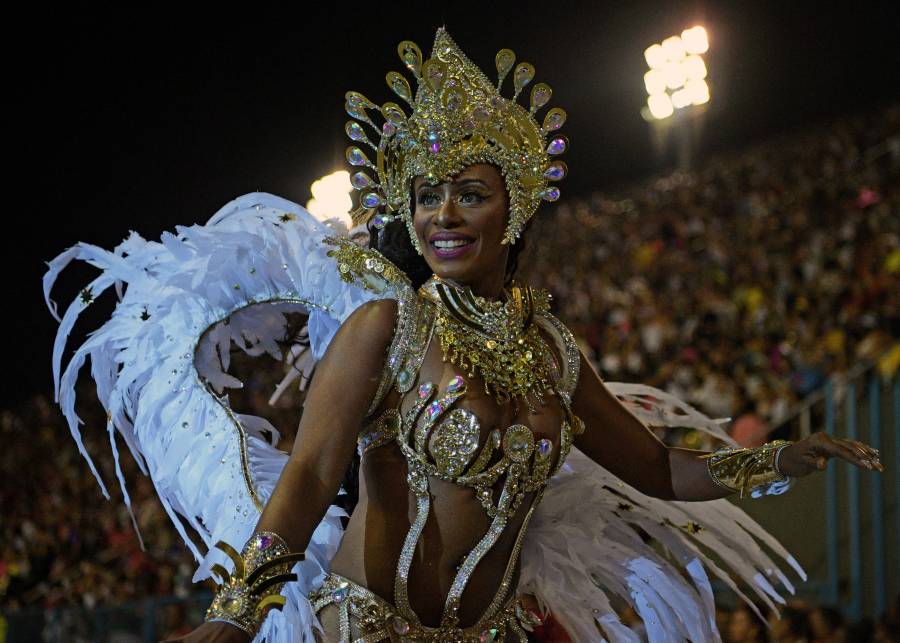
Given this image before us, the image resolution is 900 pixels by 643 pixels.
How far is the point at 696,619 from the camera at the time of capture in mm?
2852

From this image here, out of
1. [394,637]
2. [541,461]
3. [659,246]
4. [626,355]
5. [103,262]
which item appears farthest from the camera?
[659,246]

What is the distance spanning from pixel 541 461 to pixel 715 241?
1046 cm

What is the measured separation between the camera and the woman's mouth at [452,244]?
2424 mm

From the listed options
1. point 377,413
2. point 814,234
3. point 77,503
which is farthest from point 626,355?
point 377,413

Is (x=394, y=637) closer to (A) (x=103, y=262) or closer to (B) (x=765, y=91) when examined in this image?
(A) (x=103, y=262)

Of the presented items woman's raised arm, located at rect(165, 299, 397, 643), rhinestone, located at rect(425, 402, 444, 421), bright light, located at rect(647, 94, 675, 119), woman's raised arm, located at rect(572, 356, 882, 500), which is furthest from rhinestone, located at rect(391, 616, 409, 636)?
bright light, located at rect(647, 94, 675, 119)

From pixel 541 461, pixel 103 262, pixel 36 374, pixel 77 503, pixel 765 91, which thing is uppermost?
pixel 765 91

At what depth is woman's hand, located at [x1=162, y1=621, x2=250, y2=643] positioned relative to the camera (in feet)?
5.90

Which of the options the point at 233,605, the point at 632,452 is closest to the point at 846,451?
the point at 632,452

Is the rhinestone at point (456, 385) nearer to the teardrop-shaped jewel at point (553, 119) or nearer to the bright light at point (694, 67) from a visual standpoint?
the teardrop-shaped jewel at point (553, 119)

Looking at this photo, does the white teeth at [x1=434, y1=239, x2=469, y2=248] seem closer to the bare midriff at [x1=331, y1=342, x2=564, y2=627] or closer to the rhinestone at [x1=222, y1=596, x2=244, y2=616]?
the bare midriff at [x1=331, y1=342, x2=564, y2=627]

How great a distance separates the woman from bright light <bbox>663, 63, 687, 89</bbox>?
12.2m

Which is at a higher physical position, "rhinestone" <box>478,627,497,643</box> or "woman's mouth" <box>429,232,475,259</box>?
"woman's mouth" <box>429,232,475,259</box>

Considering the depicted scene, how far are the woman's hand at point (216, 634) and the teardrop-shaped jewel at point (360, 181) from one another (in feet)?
3.52
